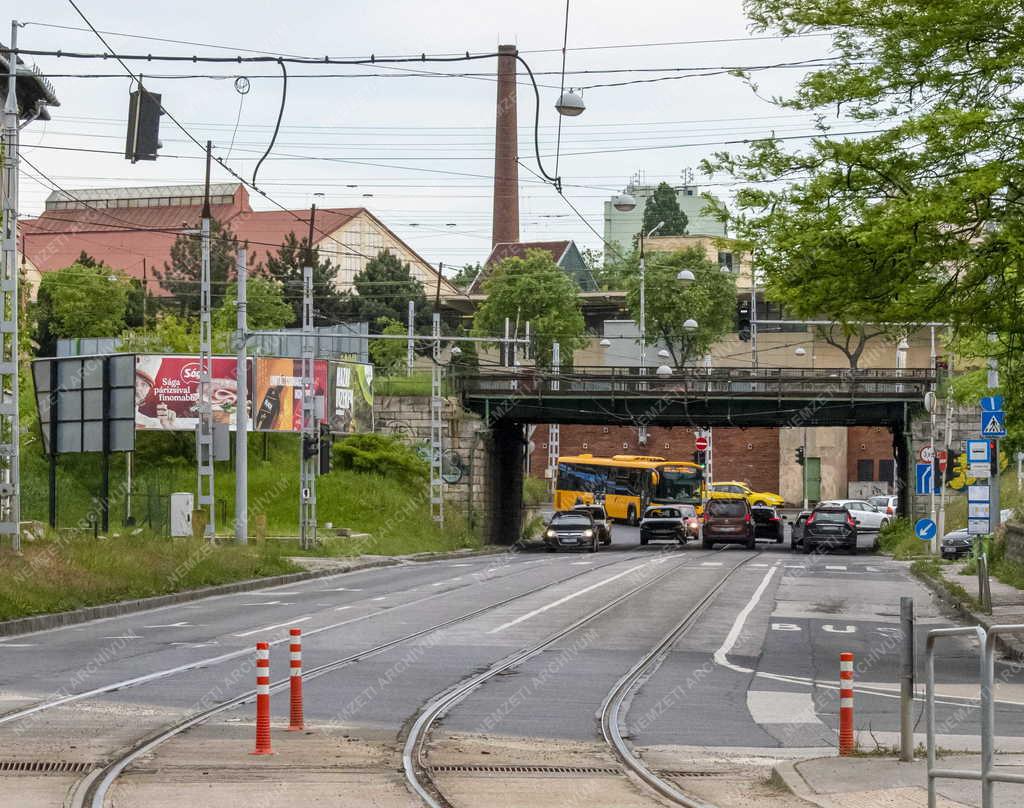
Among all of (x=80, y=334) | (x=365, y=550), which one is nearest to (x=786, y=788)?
A: (x=365, y=550)

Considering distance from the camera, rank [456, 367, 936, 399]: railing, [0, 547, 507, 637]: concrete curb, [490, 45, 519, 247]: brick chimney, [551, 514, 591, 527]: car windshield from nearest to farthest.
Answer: [0, 547, 507, 637]: concrete curb, [551, 514, 591, 527]: car windshield, [456, 367, 936, 399]: railing, [490, 45, 519, 247]: brick chimney

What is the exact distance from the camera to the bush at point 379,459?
6138 cm

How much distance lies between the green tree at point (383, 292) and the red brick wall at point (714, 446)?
13.9m

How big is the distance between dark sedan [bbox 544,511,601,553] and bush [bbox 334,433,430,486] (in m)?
7.39

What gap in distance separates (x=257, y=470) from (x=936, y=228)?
45.6 metres

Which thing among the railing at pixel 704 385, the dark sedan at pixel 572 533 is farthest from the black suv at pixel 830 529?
the dark sedan at pixel 572 533

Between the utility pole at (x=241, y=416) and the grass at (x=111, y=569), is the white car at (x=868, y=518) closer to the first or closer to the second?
the utility pole at (x=241, y=416)

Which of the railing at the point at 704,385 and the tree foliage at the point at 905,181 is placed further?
the railing at the point at 704,385

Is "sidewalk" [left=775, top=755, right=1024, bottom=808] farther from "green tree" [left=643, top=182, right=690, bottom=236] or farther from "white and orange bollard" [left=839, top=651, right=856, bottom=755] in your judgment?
"green tree" [left=643, top=182, right=690, bottom=236]

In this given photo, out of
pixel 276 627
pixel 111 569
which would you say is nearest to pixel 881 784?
pixel 276 627

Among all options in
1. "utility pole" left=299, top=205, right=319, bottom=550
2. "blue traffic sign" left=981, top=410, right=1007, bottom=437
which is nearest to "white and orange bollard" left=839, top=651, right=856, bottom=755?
"blue traffic sign" left=981, top=410, right=1007, bottom=437

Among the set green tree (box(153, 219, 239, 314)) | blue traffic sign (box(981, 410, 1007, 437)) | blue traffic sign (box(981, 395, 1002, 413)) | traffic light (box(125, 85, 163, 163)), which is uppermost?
green tree (box(153, 219, 239, 314))

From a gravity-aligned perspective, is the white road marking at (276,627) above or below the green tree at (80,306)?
below

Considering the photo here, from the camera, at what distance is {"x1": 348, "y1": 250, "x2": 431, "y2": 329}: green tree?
4045 inches
